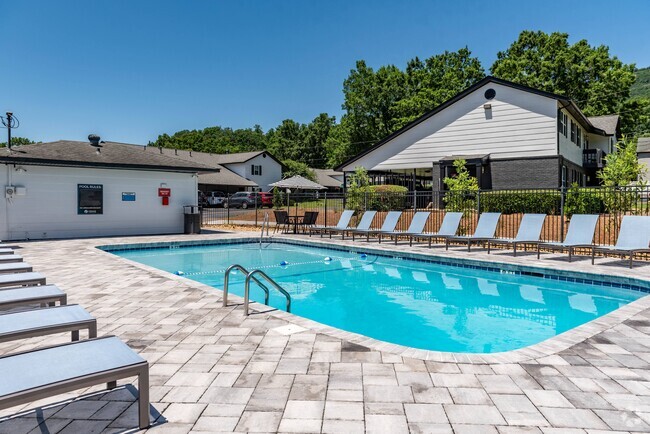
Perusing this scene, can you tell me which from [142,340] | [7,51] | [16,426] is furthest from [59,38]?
[16,426]

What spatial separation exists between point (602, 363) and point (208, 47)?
23.3 metres

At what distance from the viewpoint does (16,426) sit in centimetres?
267

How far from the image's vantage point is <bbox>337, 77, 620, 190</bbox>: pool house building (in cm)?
1884

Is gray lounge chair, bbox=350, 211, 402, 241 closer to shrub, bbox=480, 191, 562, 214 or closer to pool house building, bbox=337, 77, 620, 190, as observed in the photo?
shrub, bbox=480, 191, 562, 214

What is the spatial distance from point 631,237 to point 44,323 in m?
10.5

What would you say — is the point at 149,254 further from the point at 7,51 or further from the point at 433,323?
the point at 7,51

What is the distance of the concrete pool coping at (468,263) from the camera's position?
12.7 feet

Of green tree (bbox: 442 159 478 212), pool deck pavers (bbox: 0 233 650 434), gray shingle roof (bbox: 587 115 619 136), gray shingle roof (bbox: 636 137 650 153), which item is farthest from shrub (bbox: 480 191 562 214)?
gray shingle roof (bbox: 636 137 650 153)

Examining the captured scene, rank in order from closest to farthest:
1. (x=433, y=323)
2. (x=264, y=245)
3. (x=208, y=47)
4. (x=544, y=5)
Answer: (x=433, y=323)
(x=264, y=245)
(x=544, y=5)
(x=208, y=47)

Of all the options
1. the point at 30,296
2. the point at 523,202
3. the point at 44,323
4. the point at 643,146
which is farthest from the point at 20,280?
the point at 643,146

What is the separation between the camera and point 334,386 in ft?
10.5

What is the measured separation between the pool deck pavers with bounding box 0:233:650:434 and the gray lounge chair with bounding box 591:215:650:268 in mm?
4302

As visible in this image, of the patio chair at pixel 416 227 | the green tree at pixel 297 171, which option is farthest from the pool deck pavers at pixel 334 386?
the green tree at pixel 297 171

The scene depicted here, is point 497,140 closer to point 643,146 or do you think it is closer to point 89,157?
point 89,157
